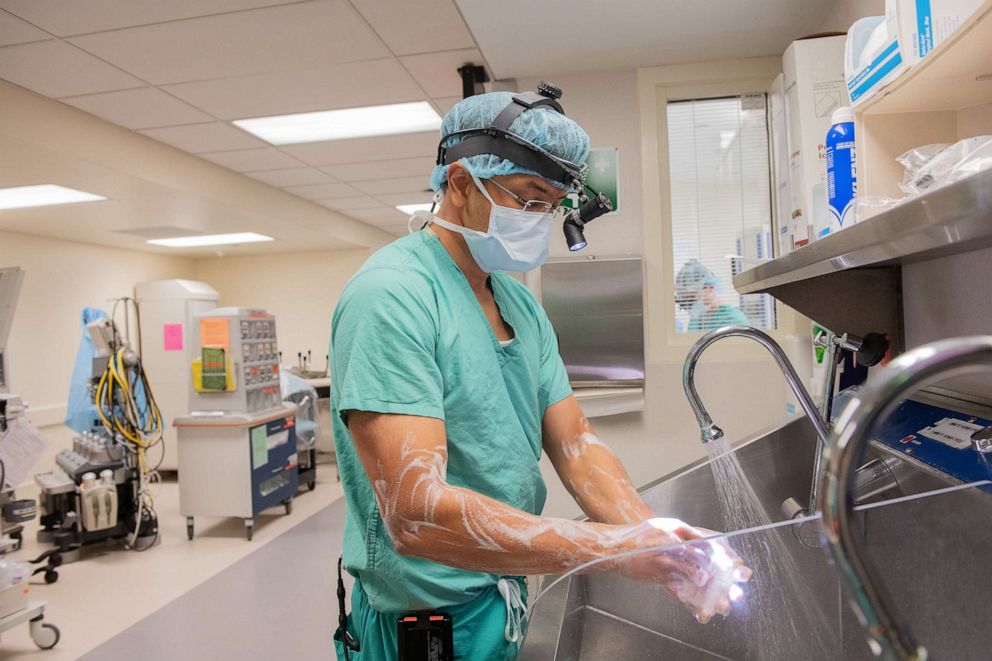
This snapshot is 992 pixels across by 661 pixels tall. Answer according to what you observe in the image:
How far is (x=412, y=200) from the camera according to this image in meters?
6.56

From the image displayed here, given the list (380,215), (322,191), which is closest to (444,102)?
(322,191)

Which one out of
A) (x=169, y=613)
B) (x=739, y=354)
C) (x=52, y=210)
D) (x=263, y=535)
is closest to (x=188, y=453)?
(x=263, y=535)

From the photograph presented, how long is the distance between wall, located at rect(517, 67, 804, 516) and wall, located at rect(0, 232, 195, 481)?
17.9ft

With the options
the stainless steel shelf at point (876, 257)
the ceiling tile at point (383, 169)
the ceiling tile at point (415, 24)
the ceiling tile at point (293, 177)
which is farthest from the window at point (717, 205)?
the ceiling tile at point (293, 177)

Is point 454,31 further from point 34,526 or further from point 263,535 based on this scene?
point 34,526

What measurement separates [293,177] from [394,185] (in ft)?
2.94

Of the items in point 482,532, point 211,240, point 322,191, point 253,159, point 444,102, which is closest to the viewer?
point 482,532

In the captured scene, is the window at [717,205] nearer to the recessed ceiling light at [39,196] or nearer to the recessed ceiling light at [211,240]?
the recessed ceiling light at [39,196]

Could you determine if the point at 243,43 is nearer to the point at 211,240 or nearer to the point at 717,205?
the point at 717,205

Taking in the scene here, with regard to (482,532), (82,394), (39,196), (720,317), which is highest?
(39,196)

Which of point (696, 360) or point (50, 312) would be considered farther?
point (50, 312)

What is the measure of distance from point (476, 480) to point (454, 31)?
2.44 m

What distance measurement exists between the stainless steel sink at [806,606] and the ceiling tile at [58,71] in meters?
3.28

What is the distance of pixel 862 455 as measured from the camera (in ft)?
1.22
